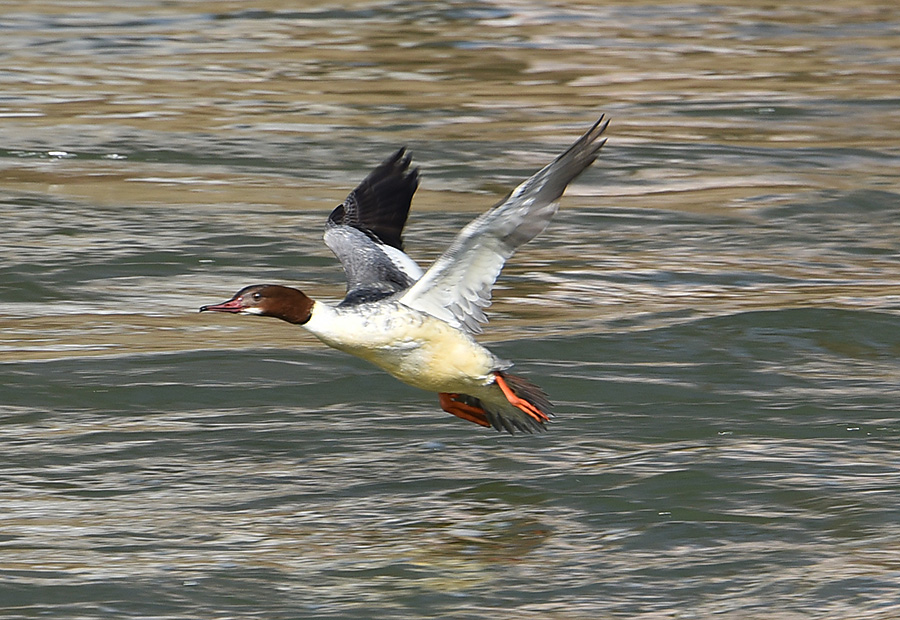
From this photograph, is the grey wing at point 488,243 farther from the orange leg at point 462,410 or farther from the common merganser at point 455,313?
the orange leg at point 462,410

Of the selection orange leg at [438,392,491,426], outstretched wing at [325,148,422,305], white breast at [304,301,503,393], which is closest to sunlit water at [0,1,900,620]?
orange leg at [438,392,491,426]

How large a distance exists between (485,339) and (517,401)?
1990 millimetres

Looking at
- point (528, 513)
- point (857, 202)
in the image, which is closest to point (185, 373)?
point (528, 513)

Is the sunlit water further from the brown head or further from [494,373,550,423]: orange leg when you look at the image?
the brown head

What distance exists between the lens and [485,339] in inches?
335

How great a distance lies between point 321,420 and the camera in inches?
292

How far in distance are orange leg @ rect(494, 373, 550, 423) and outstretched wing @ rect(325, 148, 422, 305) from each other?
885 millimetres

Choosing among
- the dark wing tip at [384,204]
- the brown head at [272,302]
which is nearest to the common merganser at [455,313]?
the brown head at [272,302]

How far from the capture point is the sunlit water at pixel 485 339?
5680 mm

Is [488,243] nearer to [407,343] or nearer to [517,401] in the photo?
[407,343]

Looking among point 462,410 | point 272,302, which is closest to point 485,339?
point 462,410

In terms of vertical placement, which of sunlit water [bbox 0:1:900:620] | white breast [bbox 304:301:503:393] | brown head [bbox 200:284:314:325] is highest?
brown head [bbox 200:284:314:325]

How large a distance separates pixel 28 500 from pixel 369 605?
1.70 metres

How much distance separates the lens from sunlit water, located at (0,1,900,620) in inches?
224
